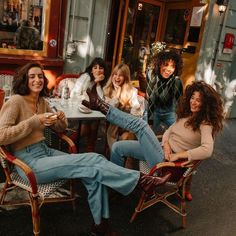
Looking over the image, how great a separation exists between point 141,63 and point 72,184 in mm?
6143

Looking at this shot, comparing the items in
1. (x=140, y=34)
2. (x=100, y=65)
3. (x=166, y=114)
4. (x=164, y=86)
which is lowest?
(x=166, y=114)

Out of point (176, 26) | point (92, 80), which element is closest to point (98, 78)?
Answer: point (92, 80)

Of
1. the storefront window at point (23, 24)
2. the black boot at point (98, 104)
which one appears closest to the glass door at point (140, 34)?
the storefront window at point (23, 24)

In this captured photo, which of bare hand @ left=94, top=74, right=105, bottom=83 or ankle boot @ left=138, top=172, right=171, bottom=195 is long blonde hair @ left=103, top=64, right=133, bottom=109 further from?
ankle boot @ left=138, top=172, right=171, bottom=195

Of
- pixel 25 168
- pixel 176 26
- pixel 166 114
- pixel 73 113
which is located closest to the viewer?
pixel 25 168

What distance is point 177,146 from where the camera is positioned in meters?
3.00

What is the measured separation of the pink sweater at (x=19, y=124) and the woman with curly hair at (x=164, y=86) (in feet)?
6.44

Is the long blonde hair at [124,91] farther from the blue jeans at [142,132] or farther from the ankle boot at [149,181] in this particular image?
the ankle boot at [149,181]

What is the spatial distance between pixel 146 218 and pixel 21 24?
4.02 m

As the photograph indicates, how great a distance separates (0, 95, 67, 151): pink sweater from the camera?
2406 mm

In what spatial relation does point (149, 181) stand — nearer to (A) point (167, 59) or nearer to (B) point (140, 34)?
(A) point (167, 59)

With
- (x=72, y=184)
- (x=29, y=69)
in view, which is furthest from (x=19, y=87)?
(x=72, y=184)

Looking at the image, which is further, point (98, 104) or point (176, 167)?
→ point (98, 104)

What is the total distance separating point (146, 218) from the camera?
312 cm
